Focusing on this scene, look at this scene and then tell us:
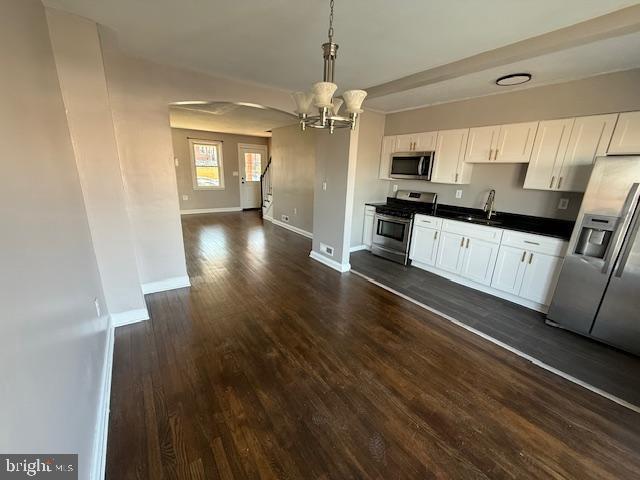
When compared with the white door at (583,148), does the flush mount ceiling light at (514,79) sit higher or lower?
higher

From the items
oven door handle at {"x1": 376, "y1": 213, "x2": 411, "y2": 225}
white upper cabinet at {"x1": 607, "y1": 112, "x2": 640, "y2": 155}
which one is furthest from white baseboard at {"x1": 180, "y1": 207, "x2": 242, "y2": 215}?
white upper cabinet at {"x1": 607, "y1": 112, "x2": 640, "y2": 155}

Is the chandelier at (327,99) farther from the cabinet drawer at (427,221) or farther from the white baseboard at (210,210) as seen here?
the white baseboard at (210,210)

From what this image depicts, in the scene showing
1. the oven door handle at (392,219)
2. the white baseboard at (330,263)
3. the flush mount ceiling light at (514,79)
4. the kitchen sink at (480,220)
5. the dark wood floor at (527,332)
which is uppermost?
the flush mount ceiling light at (514,79)

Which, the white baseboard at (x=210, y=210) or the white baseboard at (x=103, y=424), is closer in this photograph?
the white baseboard at (x=103, y=424)

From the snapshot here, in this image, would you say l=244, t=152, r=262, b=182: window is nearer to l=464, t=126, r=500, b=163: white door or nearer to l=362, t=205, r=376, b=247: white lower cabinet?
l=362, t=205, r=376, b=247: white lower cabinet

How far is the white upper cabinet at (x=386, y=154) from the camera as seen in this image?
4680 millimetres

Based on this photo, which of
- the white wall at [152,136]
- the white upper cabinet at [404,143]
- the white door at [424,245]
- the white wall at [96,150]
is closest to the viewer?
the white wall at [96,150]

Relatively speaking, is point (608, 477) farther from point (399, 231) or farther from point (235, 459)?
point (399, 231)

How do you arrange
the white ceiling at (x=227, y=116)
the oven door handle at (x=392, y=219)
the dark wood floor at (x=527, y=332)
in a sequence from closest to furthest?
the dark wood floor at (x=527, y=332) < the oven door handle at (x=392, y=219) < the white ceiling at (x=227, y=116)

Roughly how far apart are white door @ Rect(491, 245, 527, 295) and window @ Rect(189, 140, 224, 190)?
299 inches

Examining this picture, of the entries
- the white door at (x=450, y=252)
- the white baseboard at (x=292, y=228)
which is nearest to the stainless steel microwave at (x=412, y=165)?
the white door at (x=450, y=252)

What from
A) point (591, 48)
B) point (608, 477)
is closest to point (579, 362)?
point (608, 477)

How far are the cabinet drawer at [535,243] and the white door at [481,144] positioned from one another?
1126 millimetres

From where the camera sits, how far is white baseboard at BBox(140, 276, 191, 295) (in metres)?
3.20
